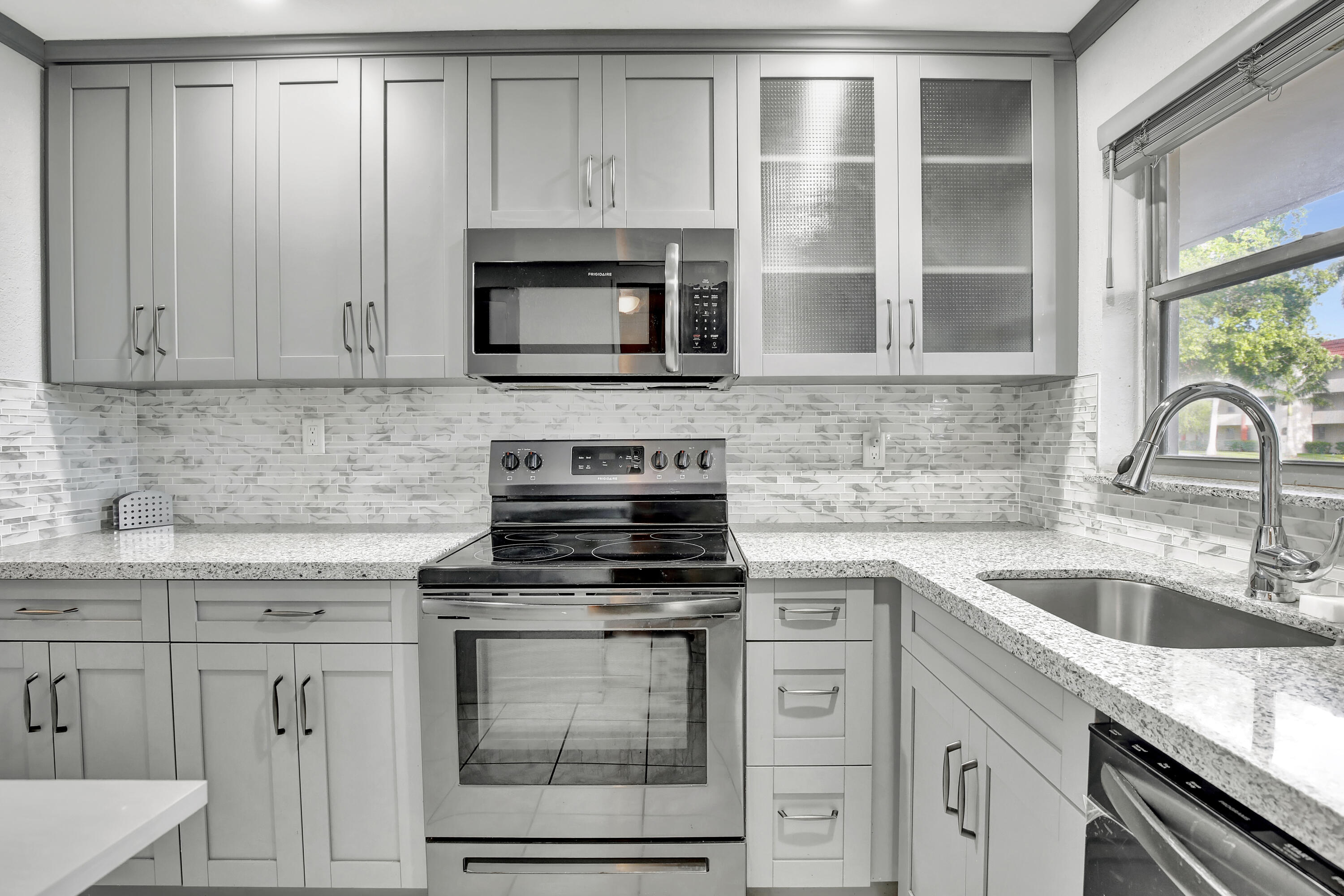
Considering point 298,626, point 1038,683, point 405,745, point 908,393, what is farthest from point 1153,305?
point 298,626

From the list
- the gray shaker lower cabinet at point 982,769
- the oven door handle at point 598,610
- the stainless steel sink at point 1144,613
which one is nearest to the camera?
the gray shaker lower cabinet at point 982,769

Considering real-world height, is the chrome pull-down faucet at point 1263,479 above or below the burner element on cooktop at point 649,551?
above

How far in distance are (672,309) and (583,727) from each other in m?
1.13

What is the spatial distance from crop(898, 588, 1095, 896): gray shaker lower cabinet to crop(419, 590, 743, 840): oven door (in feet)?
1.35

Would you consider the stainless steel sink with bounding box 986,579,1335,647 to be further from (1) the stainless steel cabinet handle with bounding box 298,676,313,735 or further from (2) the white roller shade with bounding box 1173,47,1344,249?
(1) the stainless steel cabinet handle with bounding box 298,676,313,735

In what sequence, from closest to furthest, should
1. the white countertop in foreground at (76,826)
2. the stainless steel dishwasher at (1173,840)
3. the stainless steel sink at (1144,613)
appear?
the stainless steel dishwasher at (1173,840) → the white countertop in foreground at (76,826) → the stainless steel sink at (1144,613)

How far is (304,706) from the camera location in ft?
5.62

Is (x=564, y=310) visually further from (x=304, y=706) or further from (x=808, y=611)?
(x=304, y=706)

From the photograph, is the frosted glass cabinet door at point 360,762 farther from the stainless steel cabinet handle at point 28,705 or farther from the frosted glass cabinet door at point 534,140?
the frosted glass cabinet door at point 534,140

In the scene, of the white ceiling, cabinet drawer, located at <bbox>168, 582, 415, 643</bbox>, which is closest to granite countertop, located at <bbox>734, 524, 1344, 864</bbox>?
cabinet drawer, located at <bbox>168, 582, 415, 643</bbox>

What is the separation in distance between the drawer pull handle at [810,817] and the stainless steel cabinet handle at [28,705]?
1896mm

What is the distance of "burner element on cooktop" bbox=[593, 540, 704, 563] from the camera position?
5.77 feet

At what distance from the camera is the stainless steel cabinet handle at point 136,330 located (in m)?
2.05

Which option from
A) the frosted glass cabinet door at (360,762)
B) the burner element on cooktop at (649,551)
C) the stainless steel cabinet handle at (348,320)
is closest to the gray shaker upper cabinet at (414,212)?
the stainless steel cabinet handle at (348,320)
